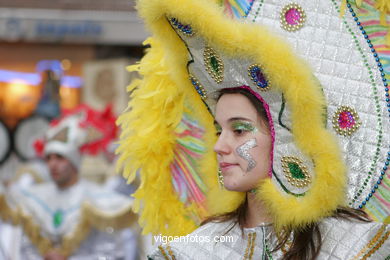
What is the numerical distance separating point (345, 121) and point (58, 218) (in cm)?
381

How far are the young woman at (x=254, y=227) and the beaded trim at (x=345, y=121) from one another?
218mm

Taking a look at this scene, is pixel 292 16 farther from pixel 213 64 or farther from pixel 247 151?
pixel 247 151

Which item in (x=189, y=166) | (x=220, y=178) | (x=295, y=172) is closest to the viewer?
(x=295, y=172)

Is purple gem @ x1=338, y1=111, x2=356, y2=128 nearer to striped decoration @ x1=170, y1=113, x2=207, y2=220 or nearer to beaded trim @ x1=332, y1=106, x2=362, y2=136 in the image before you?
beaded trim @ x1=332, y1=106, x2=362, y2=136

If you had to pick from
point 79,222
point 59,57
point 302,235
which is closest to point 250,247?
point 302,235

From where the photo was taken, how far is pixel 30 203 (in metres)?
5.90

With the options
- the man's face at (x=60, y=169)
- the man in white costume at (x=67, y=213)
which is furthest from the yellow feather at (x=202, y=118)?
the man's face at (x=60, y=169)

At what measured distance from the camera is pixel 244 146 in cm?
230

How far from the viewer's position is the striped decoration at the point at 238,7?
2465 mm

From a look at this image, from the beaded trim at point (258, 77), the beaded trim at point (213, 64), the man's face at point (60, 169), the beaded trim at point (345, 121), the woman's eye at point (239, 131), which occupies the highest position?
the beaded trim at point (258, 77)

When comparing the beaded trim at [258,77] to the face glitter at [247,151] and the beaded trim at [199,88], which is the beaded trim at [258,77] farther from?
the beaded trim at [199,88]

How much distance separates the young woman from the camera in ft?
7.14

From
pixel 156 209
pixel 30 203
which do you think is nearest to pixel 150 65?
pixel 156 209

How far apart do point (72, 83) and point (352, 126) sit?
37.0 ft
